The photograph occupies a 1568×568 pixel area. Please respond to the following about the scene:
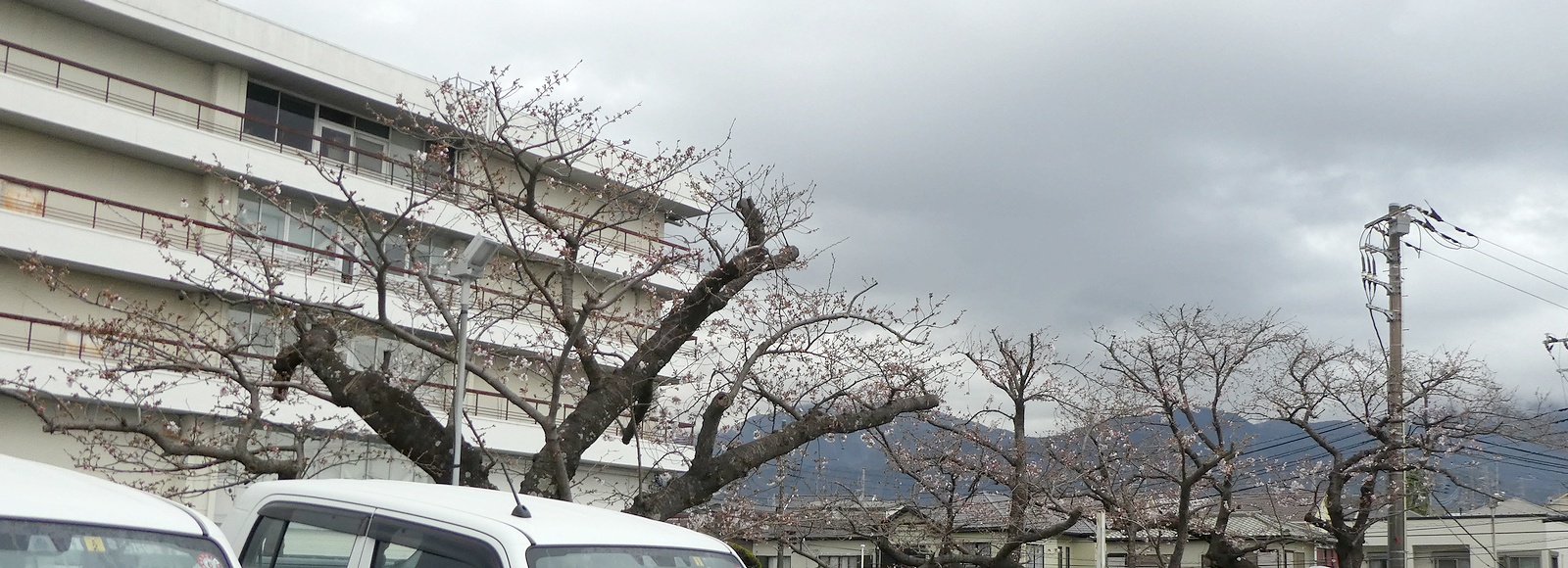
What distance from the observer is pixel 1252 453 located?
25766 millimetres

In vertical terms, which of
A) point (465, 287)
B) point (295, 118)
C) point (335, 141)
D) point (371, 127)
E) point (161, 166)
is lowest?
point (465, 287)

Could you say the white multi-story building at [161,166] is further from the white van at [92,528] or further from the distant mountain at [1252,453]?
the white van at [92,528]

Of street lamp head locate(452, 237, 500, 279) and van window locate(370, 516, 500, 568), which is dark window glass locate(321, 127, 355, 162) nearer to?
street lamp head locate(452, 237, 500, 279)

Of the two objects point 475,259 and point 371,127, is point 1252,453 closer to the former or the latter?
point 475,259

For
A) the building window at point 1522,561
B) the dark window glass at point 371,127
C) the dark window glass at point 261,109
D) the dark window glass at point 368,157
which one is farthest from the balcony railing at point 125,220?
the building window at point 1522,561

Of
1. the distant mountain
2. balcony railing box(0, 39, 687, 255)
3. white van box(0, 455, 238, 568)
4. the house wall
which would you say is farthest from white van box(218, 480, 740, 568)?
the house wall

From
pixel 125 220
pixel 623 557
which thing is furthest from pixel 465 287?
pixel 125 220

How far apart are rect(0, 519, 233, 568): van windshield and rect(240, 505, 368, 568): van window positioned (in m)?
1.19

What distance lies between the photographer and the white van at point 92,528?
3568 mm

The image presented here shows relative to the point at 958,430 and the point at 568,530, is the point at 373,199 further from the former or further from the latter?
the point at 568,530

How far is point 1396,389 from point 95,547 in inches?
940

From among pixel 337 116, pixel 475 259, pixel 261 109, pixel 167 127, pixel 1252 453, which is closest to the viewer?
pixel 475 259

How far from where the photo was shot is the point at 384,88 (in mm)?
28328

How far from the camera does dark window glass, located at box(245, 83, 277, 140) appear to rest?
26719 millimetres
